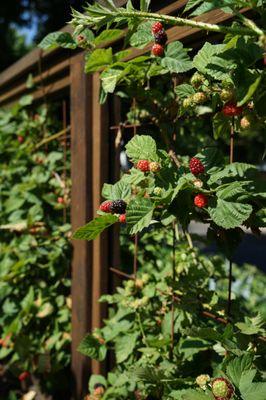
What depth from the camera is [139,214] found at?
1.23m

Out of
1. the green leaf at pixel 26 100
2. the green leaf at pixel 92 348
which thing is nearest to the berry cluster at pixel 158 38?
the green leaf at pixel 92 348

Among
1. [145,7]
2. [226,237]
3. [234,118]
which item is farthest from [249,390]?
[145,7]

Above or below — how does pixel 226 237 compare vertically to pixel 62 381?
above

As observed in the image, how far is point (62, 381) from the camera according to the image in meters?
2.63

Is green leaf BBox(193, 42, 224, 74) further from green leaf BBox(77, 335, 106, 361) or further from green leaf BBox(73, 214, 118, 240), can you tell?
green leaf BBox(77, 335, 106, 361)

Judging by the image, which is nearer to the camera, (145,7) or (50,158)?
(145,7)

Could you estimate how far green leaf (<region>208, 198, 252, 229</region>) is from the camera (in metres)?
1.14

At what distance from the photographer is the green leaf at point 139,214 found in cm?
121

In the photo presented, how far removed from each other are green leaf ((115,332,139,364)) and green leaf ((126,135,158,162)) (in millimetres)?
886

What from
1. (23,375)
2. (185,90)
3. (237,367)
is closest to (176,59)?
(185,90)

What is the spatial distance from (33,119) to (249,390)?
2.43 m

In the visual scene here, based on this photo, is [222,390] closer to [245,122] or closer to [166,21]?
[245,122]

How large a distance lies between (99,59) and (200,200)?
2.07 feet

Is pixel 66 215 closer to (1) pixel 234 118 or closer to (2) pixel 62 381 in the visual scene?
(2) pixel 62 381
